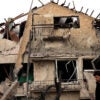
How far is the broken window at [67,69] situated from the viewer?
2369 centimetres

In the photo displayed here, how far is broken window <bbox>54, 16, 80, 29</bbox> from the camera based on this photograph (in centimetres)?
2467

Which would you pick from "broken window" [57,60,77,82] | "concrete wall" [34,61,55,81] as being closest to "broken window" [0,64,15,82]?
"concrete wall" [34,61,55,81]

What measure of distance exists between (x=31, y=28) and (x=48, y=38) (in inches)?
56.4

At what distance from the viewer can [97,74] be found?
72.7 feet

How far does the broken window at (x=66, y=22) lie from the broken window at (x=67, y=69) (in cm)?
232

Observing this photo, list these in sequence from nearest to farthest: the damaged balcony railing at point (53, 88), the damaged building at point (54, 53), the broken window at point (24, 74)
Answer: the damaged balcony railing at point (53, 88), the damaged building at point (54, 53), the broken window at point (24, 74)

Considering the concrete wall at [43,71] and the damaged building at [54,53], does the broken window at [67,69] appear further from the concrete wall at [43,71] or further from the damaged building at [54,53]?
the concrete wall at [43,71]

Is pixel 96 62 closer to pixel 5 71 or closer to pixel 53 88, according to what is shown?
pixel 53 88

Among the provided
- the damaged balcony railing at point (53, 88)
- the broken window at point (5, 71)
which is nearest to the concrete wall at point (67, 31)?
the damaged balcony railing at point (53, 88)

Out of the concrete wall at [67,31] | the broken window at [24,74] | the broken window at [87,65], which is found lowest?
the broken window at [24,74]

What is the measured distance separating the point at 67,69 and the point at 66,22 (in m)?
3.22

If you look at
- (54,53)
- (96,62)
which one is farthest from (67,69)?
(96,62)

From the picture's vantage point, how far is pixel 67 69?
78.6ft

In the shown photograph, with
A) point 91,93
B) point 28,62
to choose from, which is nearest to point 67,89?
point 91,93
